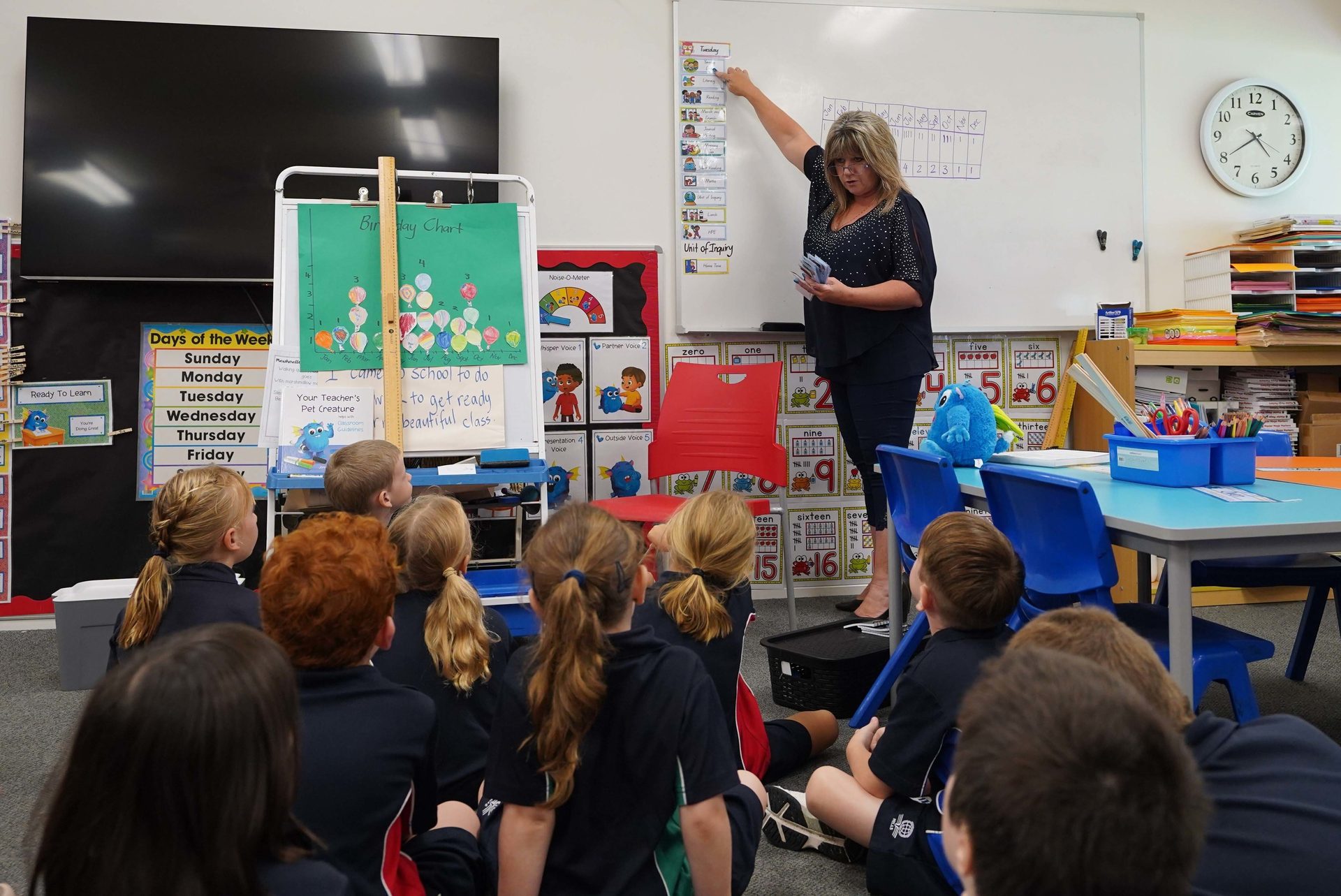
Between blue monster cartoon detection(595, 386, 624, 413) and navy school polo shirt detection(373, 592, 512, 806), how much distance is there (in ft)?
7.30

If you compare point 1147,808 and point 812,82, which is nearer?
point 1147,808

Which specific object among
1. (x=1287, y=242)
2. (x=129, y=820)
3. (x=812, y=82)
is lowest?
(x=129, y=820)

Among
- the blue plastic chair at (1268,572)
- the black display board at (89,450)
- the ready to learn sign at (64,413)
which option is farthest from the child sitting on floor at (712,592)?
the ready to learn sign at (64,413)

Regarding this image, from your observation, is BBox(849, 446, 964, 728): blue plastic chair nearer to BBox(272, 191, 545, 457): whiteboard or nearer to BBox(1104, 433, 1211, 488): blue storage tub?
BBox(1104, 433, 1211, 488): blue storage tub

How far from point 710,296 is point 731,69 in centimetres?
90

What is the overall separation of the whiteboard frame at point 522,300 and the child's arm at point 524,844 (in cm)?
185

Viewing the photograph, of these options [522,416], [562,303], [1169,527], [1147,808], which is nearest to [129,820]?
[1147,808]

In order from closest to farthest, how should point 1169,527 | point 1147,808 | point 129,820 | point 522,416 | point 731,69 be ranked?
point 1147,808
point 129,820
point 1169,527
point 522,416
point 731,69

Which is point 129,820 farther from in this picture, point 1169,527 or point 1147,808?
point 1169,527

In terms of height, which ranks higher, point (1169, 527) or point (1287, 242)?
point (1287, 242)

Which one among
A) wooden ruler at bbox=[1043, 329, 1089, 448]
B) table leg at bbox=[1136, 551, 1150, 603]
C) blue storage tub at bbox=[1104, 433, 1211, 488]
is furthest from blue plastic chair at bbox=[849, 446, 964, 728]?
wooden ruler at bbox=[1043, 329, 1089, 448]

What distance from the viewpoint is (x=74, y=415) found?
3.60 metres

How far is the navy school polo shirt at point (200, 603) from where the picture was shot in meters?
1.76

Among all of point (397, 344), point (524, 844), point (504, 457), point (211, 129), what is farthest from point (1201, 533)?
point (211, 129)
